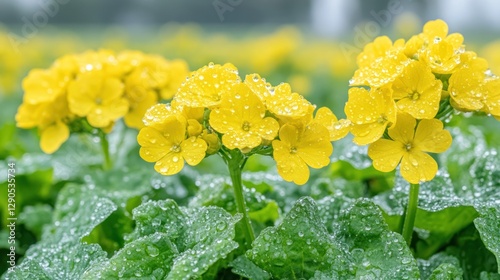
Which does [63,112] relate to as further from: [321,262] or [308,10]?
[308,10]

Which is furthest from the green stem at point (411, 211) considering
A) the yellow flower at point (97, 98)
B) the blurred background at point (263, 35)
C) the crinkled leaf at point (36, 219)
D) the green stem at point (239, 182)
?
the blurred background at point (263, 35)

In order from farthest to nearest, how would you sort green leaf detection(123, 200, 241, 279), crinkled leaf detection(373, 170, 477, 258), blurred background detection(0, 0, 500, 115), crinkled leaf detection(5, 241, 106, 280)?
blurred background detection(0, 0, 500, 115)
crinkled leaf detection(373, 170, 477, 258)
crinkled leaf detection(5, 241, 106, 280)
green leaf detection(123, 200, 241, 279)

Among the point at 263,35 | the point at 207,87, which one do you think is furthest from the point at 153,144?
the point at 263,35

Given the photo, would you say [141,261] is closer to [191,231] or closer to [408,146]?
[191,231]

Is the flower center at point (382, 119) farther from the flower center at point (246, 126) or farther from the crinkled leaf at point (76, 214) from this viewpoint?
the crinkled leaf at point (76, 214)

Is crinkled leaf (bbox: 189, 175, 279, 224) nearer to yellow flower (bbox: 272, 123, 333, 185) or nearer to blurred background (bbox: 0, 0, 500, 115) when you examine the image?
yellow flower (bbox: 272, 123, 333, 185)

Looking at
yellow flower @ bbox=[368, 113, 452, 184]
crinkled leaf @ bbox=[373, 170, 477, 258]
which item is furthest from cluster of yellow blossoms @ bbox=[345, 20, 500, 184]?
crinkled leaf @ bbox=[373, 170, 477, 258]

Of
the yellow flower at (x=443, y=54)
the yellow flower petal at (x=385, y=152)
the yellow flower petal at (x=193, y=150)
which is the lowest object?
the yellow flower petal at (x=193, y=150)
